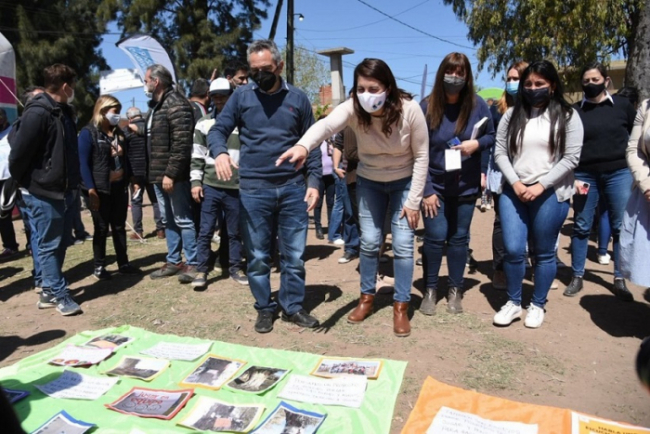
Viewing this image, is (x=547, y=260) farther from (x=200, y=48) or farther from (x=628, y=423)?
(x=200, y=48)

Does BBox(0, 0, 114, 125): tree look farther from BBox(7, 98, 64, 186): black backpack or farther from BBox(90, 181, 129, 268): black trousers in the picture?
BBox(7, 98, 64, 186): black backpack

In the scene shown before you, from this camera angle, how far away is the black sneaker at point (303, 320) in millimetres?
3865

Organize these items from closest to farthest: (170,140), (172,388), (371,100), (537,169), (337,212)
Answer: (172,388) → (371,100) → (537,169) → (170,140) → (337,212)

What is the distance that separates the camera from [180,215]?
5.14m

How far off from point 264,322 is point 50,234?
1910mm

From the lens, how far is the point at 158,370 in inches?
126

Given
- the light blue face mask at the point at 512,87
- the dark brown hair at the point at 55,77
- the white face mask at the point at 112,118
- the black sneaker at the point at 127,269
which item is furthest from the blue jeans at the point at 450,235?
the white face mask at the point at 112,118

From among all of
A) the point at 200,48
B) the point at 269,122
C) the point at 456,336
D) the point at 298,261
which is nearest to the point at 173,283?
the point at 298,261

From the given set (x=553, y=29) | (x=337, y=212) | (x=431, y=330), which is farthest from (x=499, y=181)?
(x=553, y=29)

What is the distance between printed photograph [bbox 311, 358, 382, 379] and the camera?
3.07 meters

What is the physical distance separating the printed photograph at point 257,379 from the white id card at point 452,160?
1.80 meters

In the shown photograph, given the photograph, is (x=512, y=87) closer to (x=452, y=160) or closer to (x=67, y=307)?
(x=452, y=160)

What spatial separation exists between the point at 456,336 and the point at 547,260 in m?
0.84

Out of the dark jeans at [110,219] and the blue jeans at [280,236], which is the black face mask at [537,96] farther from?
the dark jeans at [110,219]
